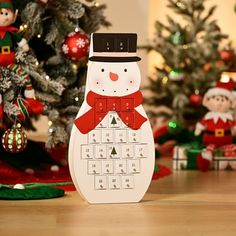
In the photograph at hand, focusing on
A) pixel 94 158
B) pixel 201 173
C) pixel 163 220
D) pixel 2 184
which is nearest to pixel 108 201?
pixel 94 158

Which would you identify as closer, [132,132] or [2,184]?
Answer: [132,132]

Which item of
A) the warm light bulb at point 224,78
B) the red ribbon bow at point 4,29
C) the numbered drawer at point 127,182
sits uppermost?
the red ribbon bow at point 4,29

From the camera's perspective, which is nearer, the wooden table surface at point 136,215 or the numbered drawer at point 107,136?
the wooden table surface at point 136,215

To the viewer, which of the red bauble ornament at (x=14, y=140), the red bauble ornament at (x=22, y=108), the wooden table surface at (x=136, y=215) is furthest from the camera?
the red bauble ornament at (x=22, y=108)

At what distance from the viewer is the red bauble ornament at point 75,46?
2.76 m

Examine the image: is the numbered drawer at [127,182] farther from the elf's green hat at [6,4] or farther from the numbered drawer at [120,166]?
the elf's green hat at [6,4]

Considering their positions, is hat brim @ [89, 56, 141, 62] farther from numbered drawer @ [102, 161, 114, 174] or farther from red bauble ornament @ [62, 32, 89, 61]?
red bauble ornament @ [62, 32, 89, 61]

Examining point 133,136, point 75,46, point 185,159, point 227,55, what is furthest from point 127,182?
point 227,55

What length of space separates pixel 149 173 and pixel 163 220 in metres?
0.29

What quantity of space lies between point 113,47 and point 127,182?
1.43 feet

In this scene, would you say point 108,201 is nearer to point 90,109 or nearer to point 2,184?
point 90,109

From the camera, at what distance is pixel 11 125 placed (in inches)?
110

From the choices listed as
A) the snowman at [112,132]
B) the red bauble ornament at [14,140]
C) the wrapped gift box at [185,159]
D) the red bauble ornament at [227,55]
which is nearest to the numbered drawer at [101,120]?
the snowman at [112,132]

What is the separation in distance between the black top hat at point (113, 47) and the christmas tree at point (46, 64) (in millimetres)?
461
